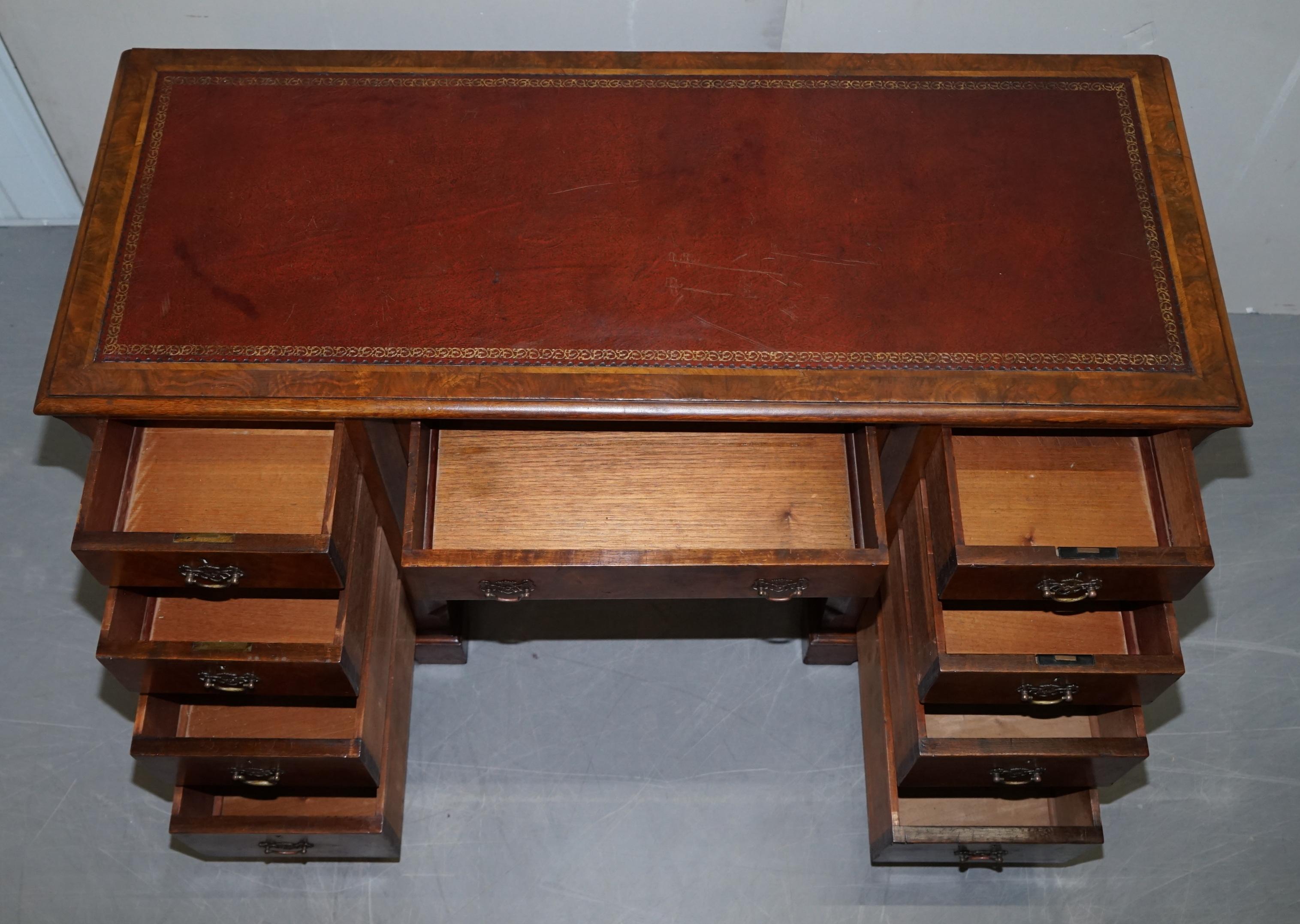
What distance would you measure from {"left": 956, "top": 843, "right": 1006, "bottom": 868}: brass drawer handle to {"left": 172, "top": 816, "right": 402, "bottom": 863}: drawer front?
99 centimetres

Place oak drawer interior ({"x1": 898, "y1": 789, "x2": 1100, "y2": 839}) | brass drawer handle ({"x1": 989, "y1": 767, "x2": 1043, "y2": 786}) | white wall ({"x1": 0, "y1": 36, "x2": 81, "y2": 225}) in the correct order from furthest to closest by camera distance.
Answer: white wall ({"x1": 0, "y1": 36, "x2": 81, "y2": 225}), oak drawer interior ({"x1": 898, "y1": 789, "x2": 1100, "y2": 839}), brass drawer handle ({"x1": 989, "y1": 767, "x2": 1043, "y2": 786})

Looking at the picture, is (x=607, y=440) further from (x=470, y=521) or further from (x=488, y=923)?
(x=488, y=923)

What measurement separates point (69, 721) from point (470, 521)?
981 mm

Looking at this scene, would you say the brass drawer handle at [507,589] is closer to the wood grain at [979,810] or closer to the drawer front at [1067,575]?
the drawer front at [1067,575]

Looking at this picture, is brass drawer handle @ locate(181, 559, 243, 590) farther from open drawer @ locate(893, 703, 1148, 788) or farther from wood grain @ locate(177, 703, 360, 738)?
open drawer @ locate(893, 703, 1148, 788)

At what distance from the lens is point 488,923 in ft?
6.94

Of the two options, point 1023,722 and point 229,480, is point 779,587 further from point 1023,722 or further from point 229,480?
point 229,480

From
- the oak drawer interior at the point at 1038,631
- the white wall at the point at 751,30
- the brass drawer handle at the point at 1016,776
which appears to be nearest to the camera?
the brass drawer handle at the point at 1016,776

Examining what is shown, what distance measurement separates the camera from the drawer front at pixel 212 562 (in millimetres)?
1654

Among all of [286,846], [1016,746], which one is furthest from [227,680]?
[1016,746]

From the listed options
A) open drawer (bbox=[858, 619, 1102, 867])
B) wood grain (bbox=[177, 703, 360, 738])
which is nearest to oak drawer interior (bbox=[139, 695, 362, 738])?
wood grain (bbox=[177, 703, 360, 738])

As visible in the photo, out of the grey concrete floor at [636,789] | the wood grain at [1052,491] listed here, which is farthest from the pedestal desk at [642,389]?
the grey concrete floor at [636,789]

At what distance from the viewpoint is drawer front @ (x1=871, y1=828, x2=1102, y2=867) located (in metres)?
1.97

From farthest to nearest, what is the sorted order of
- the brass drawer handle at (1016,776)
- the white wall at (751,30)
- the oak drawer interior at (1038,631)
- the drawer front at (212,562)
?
the white wall at (751,30) < the oak drawer interior at (1038,631) < the brass drawer handle at (1016,776) < the drawer front at (212,562)
